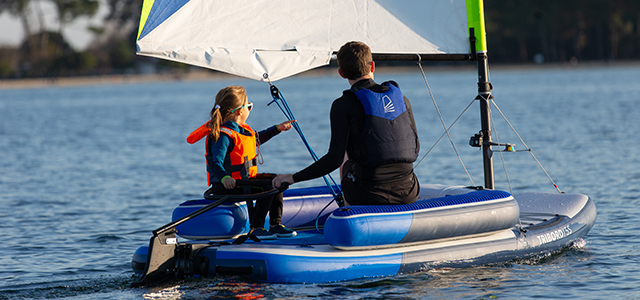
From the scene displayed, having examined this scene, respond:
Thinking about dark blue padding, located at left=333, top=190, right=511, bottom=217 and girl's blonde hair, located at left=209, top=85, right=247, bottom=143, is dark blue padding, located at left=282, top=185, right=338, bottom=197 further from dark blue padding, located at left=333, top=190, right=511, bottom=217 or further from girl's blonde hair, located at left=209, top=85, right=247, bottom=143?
dark blue padding, located at left=333, top=190, right=511, bottom=217

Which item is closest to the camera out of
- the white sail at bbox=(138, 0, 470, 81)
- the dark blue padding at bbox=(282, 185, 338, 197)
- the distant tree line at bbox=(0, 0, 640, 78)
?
Result: the white sail at bbox=(138, 0, 470, 81)

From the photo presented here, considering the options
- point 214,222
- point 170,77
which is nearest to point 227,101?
point 214,222

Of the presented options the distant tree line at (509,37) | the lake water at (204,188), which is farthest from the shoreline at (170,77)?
the lake water at (204,188)

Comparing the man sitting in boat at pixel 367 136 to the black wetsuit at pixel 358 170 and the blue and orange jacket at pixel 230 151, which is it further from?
the blue and orange jacket at pixel 230 151

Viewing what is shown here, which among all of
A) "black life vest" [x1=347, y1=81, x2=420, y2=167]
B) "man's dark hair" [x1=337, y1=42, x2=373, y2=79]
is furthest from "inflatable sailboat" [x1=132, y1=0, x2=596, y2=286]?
"man's dark hair" [x1=337, y1=42, x2=373, y2=79]

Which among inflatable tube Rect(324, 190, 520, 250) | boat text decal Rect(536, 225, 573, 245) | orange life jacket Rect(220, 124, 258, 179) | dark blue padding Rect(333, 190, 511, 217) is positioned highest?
orange life jacket Rect(220, 124, 258, 179)

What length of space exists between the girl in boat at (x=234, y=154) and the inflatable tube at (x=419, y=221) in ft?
2.16

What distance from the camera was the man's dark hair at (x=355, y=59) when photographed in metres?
4.92

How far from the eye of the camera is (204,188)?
1172 cm

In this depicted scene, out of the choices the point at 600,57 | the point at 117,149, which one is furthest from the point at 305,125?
the point at 600,57

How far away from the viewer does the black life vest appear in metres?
4.96

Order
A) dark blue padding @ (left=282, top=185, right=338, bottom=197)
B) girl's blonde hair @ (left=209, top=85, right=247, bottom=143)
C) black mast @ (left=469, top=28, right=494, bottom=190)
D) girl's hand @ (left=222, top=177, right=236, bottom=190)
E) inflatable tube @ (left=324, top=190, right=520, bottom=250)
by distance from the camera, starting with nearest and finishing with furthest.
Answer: inflatable tube @ (left=324, top=190, right=520, bottom=250) < girl's hand @ (left=222, top=177, right=236, bottom=190) < girl's blonde hair @ (left=209, top=85, right=247, bottom=143) < dark blue padding @ (left=282, top=185, right=338, bottom=197) < black mast @ (left=469, top=28, right=494, bottom=190)

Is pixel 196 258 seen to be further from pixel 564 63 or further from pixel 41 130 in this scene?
pixel 564 63

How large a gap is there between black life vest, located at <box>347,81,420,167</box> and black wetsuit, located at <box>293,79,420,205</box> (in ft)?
0.14
